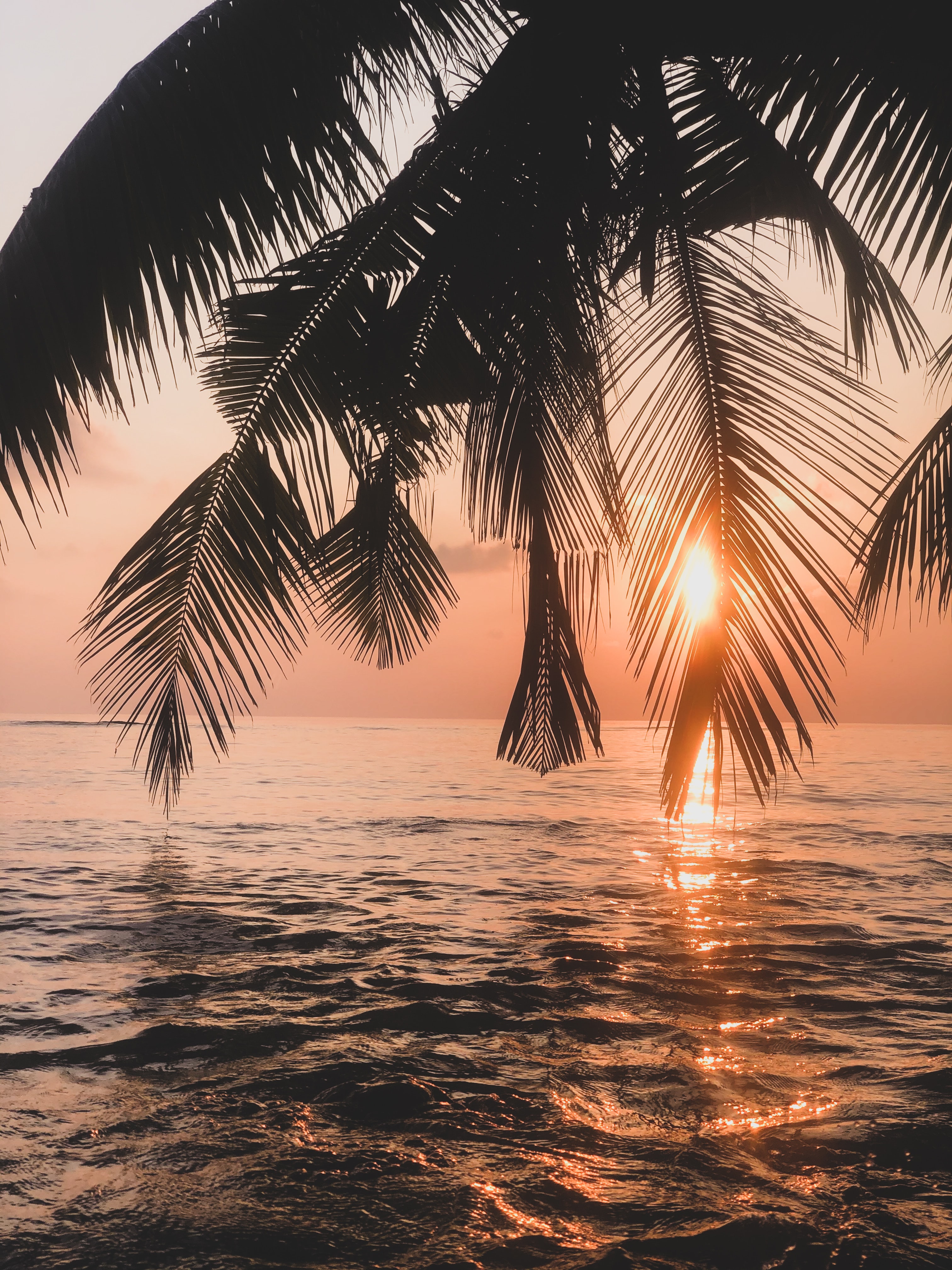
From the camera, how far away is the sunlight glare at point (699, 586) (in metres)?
A: 3.45

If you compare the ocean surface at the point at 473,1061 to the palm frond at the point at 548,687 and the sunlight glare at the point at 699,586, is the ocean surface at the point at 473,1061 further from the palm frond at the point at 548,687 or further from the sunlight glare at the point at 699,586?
the sunlight glare at the point at 699,586

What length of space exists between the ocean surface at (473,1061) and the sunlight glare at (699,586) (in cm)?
169

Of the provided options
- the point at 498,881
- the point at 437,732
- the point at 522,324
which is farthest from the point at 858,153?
the point at 437,732

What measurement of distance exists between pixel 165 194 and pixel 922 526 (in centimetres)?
356

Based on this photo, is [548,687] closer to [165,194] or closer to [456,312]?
[456,312]

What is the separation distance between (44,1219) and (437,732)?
4371 cm

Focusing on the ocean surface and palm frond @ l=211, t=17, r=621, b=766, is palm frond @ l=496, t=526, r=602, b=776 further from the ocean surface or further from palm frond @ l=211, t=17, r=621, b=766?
the ocean surface

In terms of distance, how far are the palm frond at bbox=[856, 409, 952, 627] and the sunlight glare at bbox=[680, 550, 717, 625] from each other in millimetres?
719

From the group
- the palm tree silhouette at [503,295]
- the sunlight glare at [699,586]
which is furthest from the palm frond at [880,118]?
the sunlight glare at [699,586]

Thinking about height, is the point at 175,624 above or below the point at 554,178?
below

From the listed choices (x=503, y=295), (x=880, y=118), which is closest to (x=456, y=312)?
(x=503, y=295)

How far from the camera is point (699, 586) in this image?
3518 millimetres

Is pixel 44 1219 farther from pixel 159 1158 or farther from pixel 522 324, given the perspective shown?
pixel 522 324

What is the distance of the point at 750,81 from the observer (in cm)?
421
